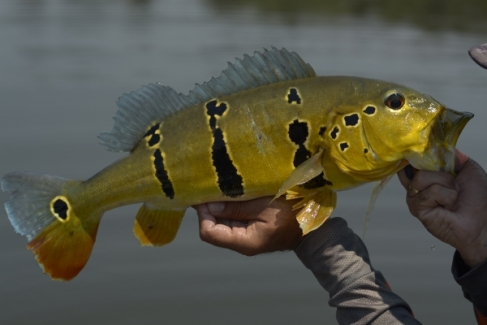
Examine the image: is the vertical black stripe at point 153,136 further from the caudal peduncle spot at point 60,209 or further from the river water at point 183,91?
the river water at point 183,91

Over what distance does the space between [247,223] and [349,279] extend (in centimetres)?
66

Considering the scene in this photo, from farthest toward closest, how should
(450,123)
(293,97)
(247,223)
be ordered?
(247,223), (293,97), (450,123)

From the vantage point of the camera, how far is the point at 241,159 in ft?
11.7

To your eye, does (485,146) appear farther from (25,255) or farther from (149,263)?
(25,255)

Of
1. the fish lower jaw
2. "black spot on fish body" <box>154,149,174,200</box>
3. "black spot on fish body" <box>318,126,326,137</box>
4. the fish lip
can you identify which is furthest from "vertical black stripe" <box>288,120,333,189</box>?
"black spot on fish body" <box>154,149,174,200</box>

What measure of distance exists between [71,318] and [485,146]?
17.2 ft

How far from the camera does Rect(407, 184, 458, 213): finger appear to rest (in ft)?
11.8

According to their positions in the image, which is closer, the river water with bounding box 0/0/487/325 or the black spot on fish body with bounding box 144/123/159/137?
the black spot on fish body with bounding box 144/123/159/137

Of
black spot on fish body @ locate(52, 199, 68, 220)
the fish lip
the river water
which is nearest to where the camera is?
the fish lip

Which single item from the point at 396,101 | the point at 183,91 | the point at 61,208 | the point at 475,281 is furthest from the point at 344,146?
the point at 183,91

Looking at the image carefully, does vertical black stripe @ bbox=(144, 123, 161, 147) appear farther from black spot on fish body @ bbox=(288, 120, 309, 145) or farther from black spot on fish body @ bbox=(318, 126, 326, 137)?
black spot on fish body @ bbox=(318, 126, 326, 137)

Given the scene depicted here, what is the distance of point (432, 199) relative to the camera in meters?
3.64

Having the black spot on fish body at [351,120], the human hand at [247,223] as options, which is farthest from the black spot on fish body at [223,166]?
the black spot on fish body at [351,120]

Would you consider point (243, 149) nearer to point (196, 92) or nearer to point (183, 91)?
point (196, 92)
